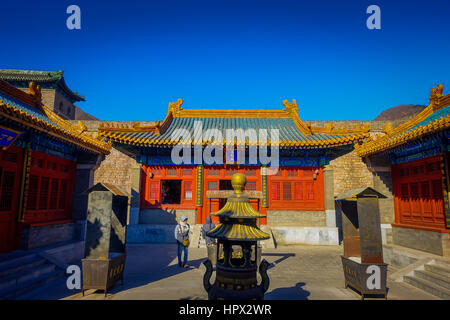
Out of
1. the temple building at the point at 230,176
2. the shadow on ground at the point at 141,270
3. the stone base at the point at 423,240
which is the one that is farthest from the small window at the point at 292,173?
the shadow on ground at the point at 141,270

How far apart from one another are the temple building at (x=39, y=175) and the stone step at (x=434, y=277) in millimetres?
10877

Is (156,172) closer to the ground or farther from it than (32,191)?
farther from it

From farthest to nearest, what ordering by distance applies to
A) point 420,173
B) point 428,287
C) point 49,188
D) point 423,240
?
point 420,173 → point 49,188 → point 423,240 → point 428,287

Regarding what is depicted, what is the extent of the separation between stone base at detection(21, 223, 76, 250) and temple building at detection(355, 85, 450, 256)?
12559mm

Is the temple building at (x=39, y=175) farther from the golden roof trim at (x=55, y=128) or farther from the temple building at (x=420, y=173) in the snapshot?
the temple building at (x=420, y=173)

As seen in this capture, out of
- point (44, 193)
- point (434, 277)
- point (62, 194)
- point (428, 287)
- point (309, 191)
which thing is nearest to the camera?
point (428, 287)

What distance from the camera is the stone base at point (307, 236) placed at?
1236 cm

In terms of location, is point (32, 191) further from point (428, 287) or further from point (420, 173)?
point (420, 173)

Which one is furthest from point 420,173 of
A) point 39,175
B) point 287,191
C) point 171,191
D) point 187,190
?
point 39,175

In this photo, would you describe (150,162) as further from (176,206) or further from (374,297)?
(374,297)

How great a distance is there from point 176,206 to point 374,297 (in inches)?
363

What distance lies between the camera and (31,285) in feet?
20.1

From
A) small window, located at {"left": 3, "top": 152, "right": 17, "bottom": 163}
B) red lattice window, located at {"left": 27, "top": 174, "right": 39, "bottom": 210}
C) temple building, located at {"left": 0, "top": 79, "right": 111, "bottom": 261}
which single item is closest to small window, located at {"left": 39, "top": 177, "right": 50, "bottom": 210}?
temple building, located at {"left": 0, "top": 79, "right": 111, "bottom": 261}

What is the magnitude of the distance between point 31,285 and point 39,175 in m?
4.11
